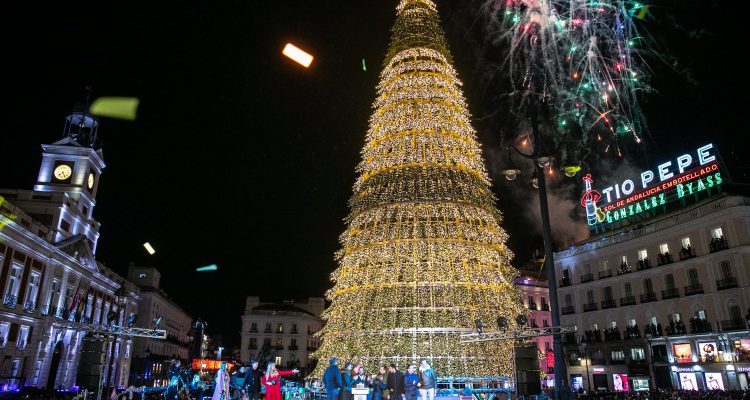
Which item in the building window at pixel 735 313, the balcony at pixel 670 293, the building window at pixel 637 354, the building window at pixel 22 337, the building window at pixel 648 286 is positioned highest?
the building window at pixel 648 286

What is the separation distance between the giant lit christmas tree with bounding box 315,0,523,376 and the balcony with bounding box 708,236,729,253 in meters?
20.4

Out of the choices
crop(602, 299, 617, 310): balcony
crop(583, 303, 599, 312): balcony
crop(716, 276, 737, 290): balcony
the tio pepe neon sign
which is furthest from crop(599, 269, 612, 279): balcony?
crop(716, 276, 737, 290): balcony

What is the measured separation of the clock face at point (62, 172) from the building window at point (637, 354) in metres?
50.6

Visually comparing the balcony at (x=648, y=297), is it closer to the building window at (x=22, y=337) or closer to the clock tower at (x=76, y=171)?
the building window at (x=22, y=337)

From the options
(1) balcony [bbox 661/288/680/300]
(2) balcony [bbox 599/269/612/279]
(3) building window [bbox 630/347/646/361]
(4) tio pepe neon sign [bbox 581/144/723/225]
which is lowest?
(3) building window [bbox 630/347/646/361]

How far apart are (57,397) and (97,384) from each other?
6.80 meters

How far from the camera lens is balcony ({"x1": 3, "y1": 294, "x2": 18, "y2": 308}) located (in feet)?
91.4

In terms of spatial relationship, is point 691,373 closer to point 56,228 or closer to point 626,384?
point 626,384

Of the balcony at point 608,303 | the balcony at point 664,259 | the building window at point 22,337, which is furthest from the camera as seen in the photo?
the balcony at point 608,303

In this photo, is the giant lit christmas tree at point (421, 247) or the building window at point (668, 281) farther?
the building window at point (668, 281)

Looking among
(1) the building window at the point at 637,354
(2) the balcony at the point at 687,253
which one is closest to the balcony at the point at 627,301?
(1) the building window at the point at 637,354

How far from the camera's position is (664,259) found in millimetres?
37531

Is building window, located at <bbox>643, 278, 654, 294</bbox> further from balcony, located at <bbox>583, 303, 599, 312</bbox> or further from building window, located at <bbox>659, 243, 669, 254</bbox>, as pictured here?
balcony, located at <bbox>583, 303, 599, 312</bbox>

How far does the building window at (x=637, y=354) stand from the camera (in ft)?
122
